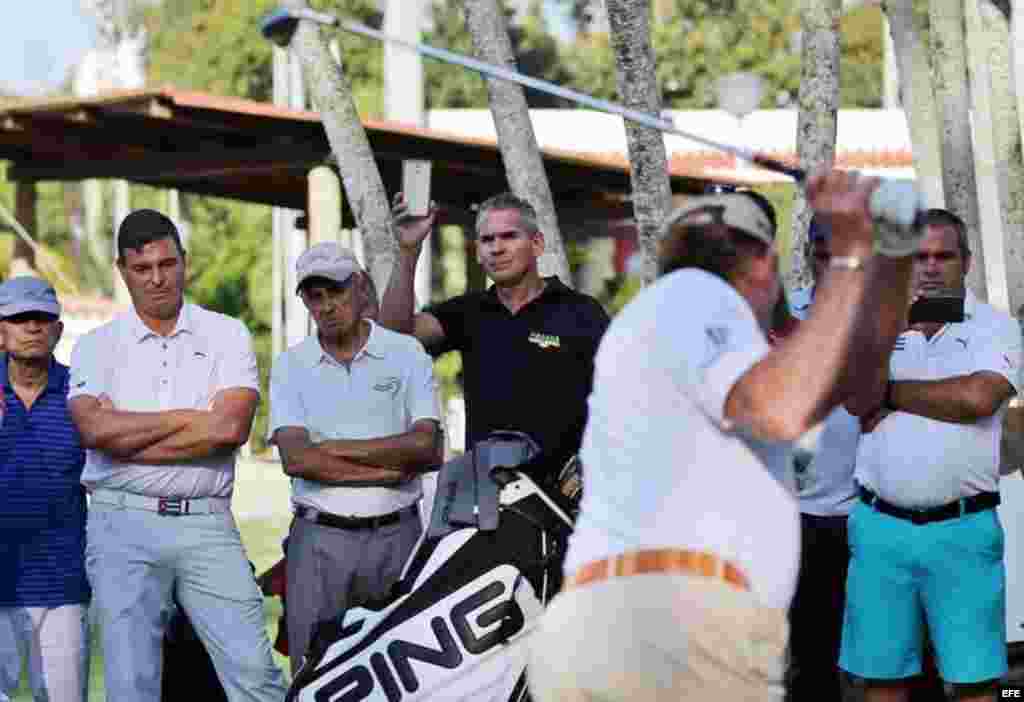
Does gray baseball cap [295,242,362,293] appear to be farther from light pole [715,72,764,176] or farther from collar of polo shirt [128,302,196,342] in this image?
light pole [715,72,764,176]

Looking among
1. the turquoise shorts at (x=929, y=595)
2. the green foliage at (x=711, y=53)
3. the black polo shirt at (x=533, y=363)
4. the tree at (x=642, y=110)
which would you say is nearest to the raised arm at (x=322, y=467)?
the black polo shirt at (x=533, y=363)

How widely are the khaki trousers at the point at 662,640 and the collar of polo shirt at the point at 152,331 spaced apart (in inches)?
139

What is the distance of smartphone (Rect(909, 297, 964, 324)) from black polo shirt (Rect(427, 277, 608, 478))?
1200 mm

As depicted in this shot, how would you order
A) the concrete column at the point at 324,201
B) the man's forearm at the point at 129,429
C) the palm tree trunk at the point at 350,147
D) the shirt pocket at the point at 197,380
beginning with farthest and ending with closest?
the concrete column at the point at 324,201, the palm tree trunk at the point at 350,147, the shirt pocket at the point at 197,380, the man's forearm at the point at 129,429

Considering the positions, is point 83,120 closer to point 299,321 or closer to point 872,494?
point 299,321

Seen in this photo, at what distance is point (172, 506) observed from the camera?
732cm

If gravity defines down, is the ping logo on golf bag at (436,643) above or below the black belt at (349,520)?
below

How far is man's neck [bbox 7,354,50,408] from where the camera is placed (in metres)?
7.72

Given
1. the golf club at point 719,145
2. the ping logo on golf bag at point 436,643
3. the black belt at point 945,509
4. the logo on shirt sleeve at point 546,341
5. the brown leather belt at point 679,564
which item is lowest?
the ping logo on golf bag at point 436,643

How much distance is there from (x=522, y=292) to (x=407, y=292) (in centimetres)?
47

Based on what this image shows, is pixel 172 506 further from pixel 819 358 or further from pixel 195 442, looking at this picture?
pixel 819 358

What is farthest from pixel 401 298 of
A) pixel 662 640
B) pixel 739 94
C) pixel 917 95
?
pixel 739 94

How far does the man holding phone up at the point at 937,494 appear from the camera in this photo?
22.1 feet

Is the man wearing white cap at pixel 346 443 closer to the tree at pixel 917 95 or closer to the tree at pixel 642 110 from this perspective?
the tree at pixel 642 110
